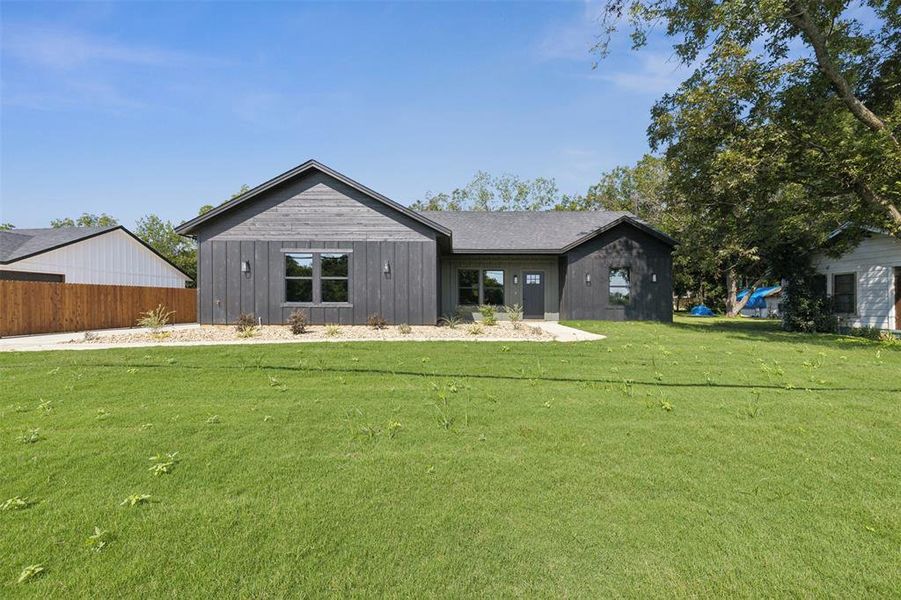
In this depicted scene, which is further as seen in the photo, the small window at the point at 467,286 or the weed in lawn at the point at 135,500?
the small window at the point at 467,286

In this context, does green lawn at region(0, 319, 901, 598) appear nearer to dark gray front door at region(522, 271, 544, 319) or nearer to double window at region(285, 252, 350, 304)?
double window at region(285, 252, 350, 304)

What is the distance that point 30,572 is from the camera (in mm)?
2059

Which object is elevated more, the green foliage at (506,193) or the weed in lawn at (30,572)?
the green foliage at (506,193)

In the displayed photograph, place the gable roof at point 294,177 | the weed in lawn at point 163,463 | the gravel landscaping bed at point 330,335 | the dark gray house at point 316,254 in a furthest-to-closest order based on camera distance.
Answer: the dark gray house at point 316,254, the gable roof at point 294,177, the gravel landscaping bed at point 330,335, the weed in lawn at point 163,463

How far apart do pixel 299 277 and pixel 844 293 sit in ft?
59.1

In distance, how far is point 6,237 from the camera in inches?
714

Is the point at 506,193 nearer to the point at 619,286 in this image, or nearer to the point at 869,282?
the point at 619,286

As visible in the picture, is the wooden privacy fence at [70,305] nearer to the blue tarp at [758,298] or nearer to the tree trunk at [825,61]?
the tree trunk at [825,61]

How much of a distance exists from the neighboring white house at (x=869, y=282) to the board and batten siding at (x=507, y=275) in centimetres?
897

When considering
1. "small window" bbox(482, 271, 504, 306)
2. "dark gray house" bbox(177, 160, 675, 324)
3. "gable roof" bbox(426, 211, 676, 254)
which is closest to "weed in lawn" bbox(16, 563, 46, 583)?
"dark gray house" bbox(177, 160, 675, 324)

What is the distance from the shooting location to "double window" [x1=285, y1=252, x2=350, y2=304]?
44.2 feet

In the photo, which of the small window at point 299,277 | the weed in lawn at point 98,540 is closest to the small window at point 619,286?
the small window at point 299,277

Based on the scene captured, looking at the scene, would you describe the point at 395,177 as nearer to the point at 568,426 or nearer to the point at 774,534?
the point at 568,426

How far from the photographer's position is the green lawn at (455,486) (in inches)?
82.0
